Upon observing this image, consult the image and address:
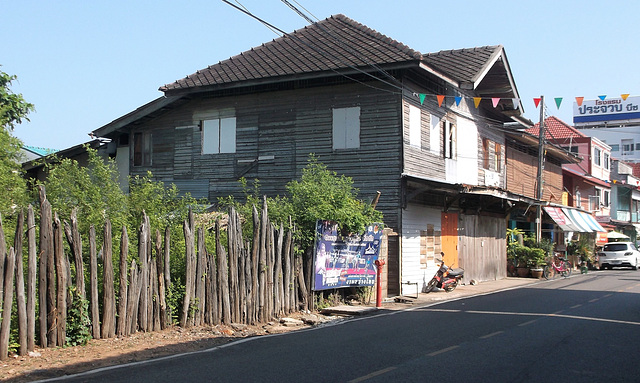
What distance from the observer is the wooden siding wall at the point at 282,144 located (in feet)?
65.6

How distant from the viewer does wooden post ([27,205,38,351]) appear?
895 centimetres

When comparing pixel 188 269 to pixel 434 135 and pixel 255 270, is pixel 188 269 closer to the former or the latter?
pixel 255 270

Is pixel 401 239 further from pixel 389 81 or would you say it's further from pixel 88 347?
pixel 88 347

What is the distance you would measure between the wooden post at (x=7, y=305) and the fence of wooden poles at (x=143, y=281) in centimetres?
1

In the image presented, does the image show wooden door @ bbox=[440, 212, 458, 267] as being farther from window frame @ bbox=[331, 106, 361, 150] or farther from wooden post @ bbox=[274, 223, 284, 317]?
wooden post @ bbox=[274, 223, 284, 317]

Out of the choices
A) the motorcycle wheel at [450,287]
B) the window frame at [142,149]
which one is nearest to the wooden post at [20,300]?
the motorcycle wheel at [450,287]

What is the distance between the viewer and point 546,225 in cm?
4125

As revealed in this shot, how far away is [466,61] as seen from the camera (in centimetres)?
2384

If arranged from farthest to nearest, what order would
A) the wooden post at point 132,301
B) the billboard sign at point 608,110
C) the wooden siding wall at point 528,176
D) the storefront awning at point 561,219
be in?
the billboard sign at point 608,110, the storefront awning at point 561,219, the wooden siding wall at point 528,176, the wooden post at point 132,301

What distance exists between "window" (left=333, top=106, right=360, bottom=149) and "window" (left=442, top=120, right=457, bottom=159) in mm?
4127

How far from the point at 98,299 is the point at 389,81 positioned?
1224cm

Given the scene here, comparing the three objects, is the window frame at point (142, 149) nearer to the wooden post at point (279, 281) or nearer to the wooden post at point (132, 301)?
the wooden post at point (279, 281)

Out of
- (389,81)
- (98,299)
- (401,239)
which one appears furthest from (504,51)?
(98,299)

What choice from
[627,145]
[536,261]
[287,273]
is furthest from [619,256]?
[627,145]
